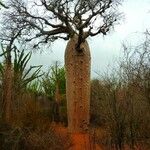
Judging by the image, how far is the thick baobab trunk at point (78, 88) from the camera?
60.7ft

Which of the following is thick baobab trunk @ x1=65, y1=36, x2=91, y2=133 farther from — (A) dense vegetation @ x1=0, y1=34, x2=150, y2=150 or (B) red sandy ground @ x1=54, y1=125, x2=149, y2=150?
(A) dense vegetation @ x1=0, y1=34, x2=150, y2=150

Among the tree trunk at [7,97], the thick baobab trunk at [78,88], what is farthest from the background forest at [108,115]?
the thick baobab trunk at [78,88]

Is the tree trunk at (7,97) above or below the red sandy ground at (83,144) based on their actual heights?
above

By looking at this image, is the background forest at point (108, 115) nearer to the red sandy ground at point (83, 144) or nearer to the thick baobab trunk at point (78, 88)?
the red sandy ground at point (83, 144)

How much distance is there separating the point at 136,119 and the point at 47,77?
1221cm

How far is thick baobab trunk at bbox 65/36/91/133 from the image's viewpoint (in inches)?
729

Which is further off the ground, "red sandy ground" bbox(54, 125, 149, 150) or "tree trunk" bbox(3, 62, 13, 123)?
"tree trunk" bbox(3, 62, 13, 123)

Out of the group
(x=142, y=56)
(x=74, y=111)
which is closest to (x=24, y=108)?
(x=142, y=56)

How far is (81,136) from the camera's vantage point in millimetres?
17000

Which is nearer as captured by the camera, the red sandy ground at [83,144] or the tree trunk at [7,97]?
the red sandy ground at [83,144]

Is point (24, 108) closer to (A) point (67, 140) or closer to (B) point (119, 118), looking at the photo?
(A) point (67, 140)

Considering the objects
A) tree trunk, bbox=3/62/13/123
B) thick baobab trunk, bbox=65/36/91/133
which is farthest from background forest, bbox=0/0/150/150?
thick baobab trunk, bbox=65/36/91/133

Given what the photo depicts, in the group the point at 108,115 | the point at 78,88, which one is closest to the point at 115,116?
the point at 108,115

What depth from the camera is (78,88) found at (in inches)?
730
